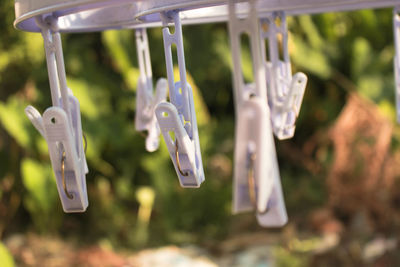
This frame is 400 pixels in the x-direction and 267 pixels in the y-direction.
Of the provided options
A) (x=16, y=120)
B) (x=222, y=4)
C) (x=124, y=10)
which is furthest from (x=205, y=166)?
(x=222, y=4)

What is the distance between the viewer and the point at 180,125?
28.1 inches

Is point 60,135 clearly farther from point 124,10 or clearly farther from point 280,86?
point 280,86

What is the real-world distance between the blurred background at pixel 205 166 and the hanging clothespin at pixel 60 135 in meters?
1.90

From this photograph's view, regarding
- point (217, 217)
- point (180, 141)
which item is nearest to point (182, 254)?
point (217, 217)

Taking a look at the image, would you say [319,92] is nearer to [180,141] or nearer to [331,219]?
[331,219]

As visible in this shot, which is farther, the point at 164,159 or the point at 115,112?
the point at 115,112

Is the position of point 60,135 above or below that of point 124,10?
below

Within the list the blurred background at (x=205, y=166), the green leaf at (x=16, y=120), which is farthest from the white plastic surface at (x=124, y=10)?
the green leaf at (x=16, y=120)

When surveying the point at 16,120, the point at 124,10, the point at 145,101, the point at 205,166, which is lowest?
the point at 205,166

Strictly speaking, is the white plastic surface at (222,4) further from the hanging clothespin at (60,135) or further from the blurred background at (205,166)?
the blurred background at (205,166)

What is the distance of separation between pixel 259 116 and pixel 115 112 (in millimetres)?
2879

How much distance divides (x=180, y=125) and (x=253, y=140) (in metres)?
0.13

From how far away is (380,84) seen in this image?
332cm

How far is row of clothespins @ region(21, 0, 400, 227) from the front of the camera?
625mm
